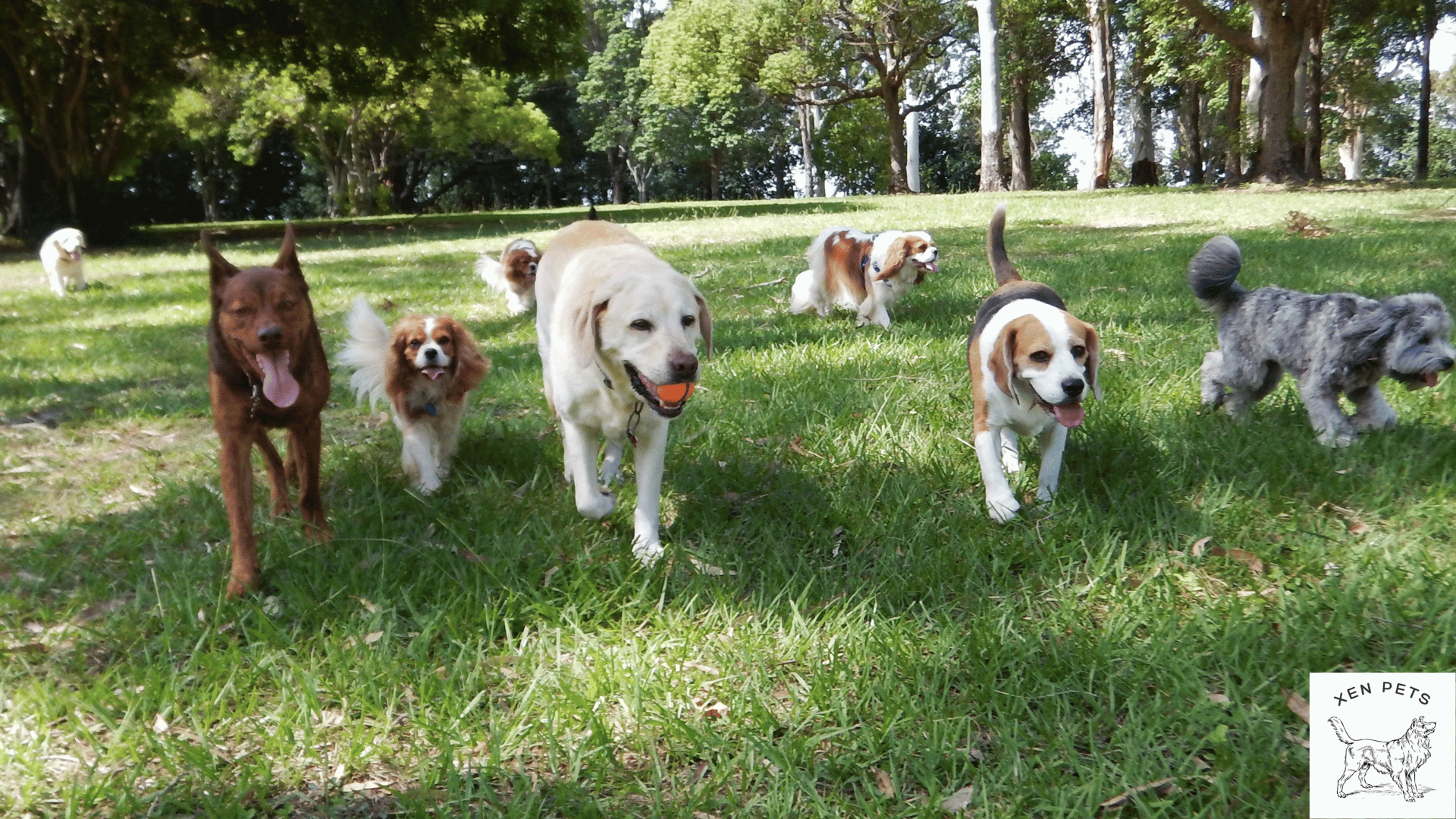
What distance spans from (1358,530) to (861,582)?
2.01 m

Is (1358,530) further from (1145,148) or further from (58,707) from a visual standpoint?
(1145,148)

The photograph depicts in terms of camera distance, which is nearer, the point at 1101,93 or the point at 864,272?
the point at 864,272

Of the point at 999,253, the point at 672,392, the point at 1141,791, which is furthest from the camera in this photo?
the point at 999,253

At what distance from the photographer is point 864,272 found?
8031 mm

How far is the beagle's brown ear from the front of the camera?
12.2ft

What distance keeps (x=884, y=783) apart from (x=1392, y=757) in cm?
128

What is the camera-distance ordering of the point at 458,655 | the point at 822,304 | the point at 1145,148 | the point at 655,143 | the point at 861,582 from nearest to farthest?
the point at 458,655 → the point at 861,582 → the point at 822,304 → the point at 1145,148 → the point at 655,143

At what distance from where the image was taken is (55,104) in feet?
65.5

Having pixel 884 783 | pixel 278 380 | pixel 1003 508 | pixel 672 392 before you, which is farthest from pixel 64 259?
pixel 884 783

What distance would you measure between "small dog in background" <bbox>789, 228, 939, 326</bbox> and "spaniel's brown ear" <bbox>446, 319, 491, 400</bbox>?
395 cm

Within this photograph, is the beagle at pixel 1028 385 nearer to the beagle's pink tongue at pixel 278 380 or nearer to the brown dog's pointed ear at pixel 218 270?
the beagle's pink tongue at pixel 278 380

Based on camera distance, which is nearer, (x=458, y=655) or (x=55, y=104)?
(x=458, y=655)

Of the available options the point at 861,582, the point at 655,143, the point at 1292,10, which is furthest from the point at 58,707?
the point at 655,143

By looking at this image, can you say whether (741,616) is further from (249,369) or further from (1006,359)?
(249,369)
